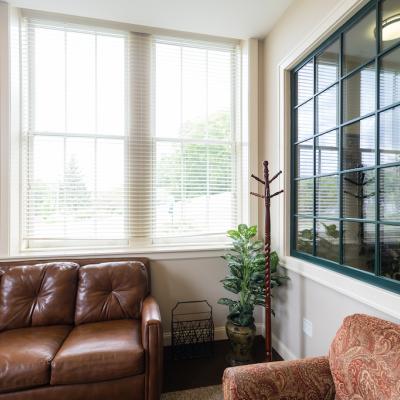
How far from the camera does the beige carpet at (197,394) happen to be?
178 cm

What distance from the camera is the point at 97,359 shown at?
1502 millimetres

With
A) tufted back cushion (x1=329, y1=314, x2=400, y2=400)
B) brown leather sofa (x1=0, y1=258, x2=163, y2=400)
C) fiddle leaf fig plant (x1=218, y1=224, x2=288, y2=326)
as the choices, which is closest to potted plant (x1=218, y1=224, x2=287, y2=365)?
fiddle leaf fig plant (x1=218, y1=224, x2=288, y2=326)

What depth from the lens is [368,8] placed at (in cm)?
148

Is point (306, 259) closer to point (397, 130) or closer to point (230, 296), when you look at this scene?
point (230, 296)

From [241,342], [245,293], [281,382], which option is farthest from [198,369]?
[281,382]

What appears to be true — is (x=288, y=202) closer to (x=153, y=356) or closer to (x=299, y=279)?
(x=299, y=279)

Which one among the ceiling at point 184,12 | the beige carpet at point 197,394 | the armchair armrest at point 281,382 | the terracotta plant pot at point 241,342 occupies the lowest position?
the beige carpet at point 197,394

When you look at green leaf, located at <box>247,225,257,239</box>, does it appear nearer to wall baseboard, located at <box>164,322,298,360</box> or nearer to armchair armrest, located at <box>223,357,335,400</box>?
wall baseboard, located at <box>164,322,298,360</box>

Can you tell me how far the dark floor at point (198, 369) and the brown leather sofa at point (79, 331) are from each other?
425 mm

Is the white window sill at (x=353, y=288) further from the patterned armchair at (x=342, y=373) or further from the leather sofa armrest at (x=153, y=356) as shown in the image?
the leather sofa armrest at (x=153, y=356)

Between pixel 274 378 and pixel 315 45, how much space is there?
2.14m

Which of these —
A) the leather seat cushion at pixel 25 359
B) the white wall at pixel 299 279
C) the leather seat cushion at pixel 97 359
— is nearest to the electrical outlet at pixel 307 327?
the white wall at pixel 299 279

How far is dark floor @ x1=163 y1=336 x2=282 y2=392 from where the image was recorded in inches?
75.6

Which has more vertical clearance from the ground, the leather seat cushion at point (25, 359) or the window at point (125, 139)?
the window at point (125, 139)
